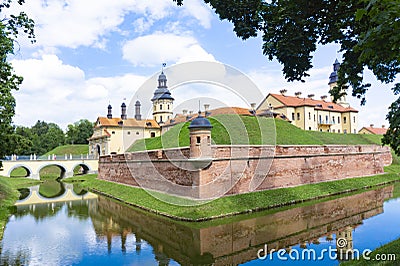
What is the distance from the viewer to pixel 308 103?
36.5 metres

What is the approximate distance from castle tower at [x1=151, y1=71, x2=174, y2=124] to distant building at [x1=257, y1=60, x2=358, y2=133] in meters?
14.6

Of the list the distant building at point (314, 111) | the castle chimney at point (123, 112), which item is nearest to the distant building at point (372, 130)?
the distant building at point (314, 111)

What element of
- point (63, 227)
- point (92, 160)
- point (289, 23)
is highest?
point (289, 23)

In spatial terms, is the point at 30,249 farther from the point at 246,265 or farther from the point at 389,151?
the point at 389,151

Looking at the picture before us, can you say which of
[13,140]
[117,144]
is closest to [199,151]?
[13,140]

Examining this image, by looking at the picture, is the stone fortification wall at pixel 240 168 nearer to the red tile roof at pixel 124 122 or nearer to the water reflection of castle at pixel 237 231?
the water reflection of castle at pixel 237 231

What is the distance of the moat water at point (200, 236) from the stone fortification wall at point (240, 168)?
188cm

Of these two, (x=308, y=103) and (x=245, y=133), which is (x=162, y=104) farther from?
(x=245, y=133)

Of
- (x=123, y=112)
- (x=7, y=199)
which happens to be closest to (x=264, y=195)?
(x=7, y=199)

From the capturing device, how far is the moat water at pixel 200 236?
8.76m

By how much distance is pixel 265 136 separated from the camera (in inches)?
934

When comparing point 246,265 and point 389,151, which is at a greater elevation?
point 389,151

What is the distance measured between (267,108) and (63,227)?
26315 millimetres

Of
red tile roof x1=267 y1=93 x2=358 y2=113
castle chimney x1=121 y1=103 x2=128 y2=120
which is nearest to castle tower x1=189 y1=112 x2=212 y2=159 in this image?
red tile roof x1=267 y1=93 x2=358 y2=113
